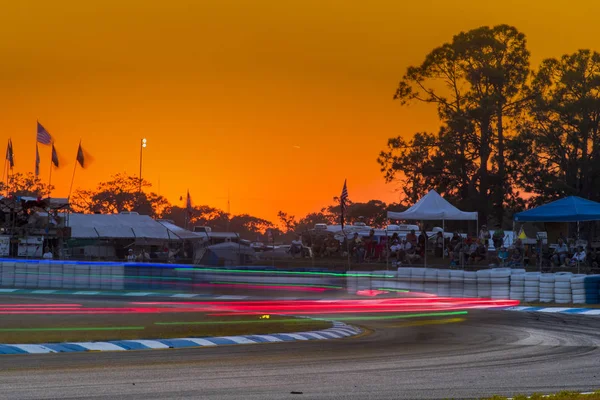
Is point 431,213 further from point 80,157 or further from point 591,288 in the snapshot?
point 80,157

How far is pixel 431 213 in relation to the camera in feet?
111

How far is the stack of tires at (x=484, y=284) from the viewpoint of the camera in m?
25.1

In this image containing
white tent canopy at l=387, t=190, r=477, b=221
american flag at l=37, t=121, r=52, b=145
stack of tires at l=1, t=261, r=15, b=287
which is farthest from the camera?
american flag at l=37, t=121, r=52, b=145

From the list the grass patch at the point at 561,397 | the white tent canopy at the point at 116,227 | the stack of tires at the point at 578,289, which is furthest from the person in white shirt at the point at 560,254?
the grass patch at the point at 561,397

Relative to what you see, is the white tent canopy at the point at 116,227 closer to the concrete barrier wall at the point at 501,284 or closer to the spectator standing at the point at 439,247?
the spectator standing at the point at 439,247

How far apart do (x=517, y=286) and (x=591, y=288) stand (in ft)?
6.43

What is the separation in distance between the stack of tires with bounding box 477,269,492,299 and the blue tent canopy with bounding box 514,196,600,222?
5445mm

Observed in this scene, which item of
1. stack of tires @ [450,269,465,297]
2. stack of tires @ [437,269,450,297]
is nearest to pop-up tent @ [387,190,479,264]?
stack of tires @ [437,269,450,297]

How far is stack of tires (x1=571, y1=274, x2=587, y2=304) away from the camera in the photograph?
23.5m

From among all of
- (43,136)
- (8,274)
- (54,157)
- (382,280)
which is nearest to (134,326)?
(382,280)

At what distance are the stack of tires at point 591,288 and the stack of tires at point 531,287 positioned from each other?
50.3 inches

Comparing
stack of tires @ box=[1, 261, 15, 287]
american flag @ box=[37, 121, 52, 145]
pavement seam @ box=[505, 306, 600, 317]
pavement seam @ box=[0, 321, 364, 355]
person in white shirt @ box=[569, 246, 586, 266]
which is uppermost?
american flag @ box=[37, 121, 52, 145]

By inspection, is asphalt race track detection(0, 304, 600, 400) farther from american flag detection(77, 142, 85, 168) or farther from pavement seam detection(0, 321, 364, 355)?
american flag detection(77, 142, 85, 168)

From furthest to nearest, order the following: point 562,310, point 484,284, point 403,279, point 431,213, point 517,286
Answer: point 431,213 < point 403,279 < point 484,284 < point 517,286 < point 562,310
